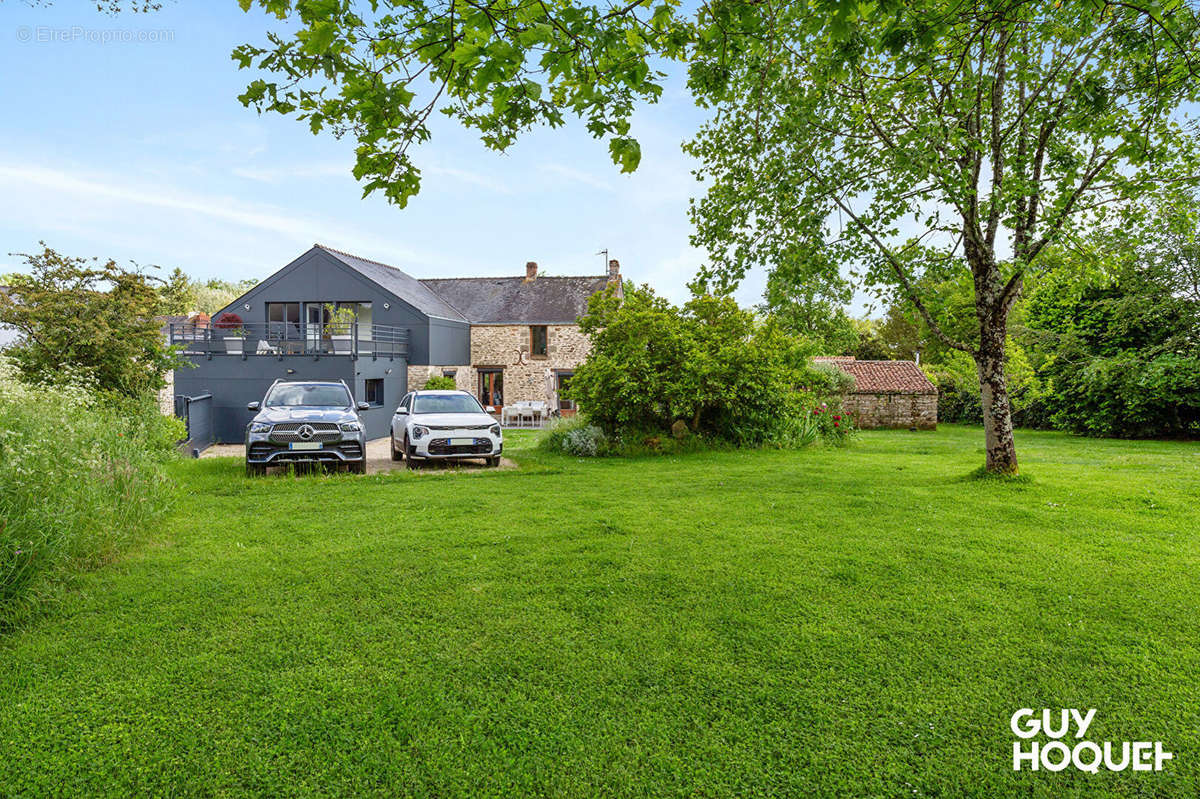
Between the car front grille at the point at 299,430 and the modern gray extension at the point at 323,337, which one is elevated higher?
the modern gray extension at the point at 323,337

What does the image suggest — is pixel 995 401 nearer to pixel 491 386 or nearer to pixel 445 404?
pixel 445 404

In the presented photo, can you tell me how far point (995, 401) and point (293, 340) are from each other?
55.8ft

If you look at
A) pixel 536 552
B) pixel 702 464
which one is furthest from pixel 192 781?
pixel 702 464

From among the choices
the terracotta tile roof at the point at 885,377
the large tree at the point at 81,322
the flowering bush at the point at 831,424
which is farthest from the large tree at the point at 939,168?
the terracotta tile roof at the point at 885,377

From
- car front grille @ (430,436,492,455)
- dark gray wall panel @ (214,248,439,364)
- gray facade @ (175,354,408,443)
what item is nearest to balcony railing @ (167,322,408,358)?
gray facade @ (175,354,408,443)

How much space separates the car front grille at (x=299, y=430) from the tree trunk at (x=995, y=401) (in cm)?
1021

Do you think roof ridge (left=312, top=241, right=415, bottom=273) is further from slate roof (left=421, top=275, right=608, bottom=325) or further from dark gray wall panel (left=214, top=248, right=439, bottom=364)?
slate roof (left=421, top=275, right=608, bottom=325)

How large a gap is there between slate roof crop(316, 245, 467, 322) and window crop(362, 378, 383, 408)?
449cm

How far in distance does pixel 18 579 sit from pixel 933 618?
5985mm

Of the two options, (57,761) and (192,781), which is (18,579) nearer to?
(57,761)

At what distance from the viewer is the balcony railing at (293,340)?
17.2m

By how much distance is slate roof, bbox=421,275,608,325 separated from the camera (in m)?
27.2

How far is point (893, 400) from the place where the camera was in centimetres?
2397

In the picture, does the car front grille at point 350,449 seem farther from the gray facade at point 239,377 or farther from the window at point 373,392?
the window at point 373,392
